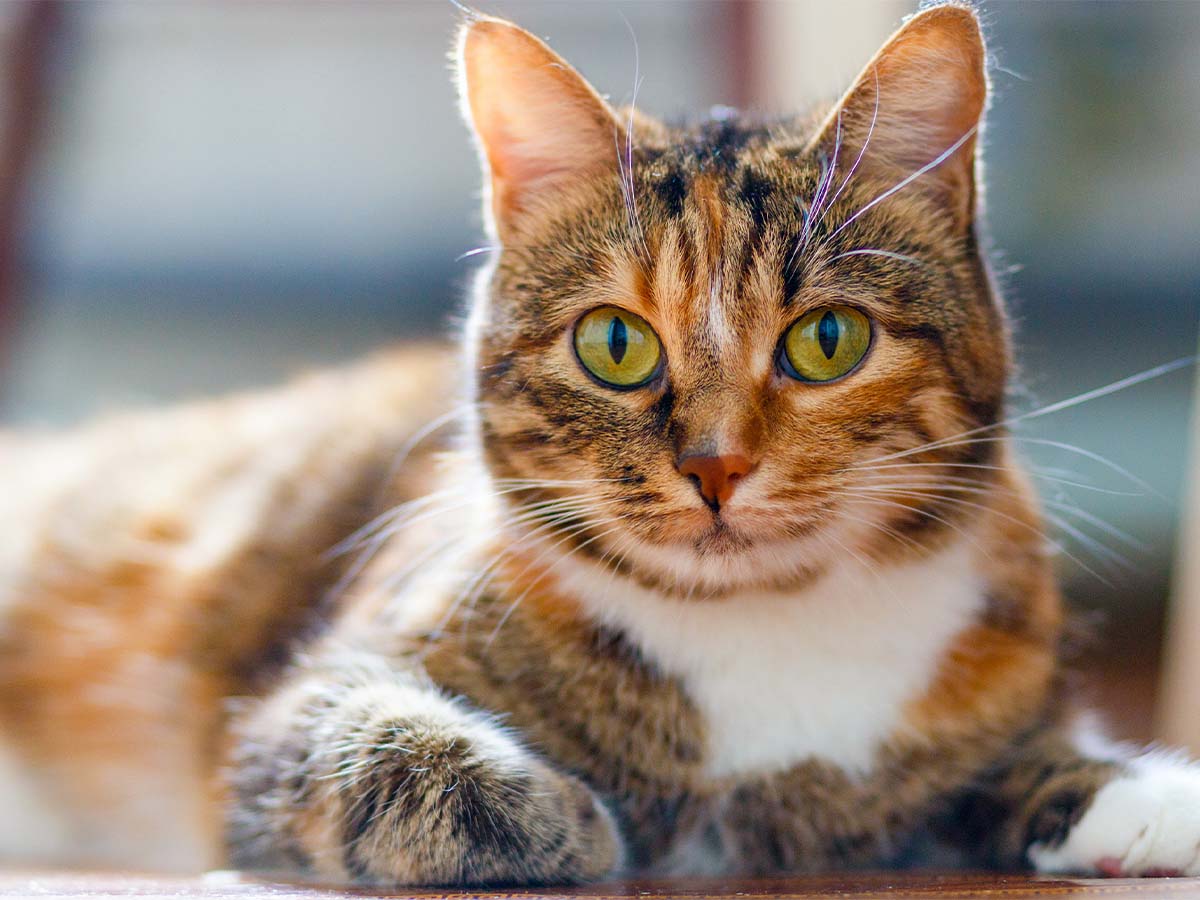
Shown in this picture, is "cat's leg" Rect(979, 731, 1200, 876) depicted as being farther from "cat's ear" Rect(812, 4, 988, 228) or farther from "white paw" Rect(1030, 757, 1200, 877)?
"cat's ear" Rect(812, 4, 988, 228)

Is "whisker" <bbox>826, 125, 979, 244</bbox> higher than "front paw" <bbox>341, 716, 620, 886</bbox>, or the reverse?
"whisker" <bbox>826, 125, 979, 244</bbox>

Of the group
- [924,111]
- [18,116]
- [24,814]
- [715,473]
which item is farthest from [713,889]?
[18,116]

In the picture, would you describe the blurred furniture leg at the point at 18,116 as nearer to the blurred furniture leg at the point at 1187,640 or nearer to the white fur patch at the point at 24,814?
the white fur patch at the point at 24,814

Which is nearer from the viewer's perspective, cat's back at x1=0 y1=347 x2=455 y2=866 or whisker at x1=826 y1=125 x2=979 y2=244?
whisker at x1=826 y1=125 x2=979 y2=244

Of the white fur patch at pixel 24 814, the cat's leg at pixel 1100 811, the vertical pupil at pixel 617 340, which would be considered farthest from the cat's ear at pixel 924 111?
the white fur patch at pixel 24 814

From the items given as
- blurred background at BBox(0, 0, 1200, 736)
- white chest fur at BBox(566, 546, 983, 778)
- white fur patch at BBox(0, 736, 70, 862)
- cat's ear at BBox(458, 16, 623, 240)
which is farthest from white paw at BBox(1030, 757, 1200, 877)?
white fur patch at BBox(0, 736, 70, 862)


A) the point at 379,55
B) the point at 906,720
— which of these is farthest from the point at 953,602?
the point at 379,55
